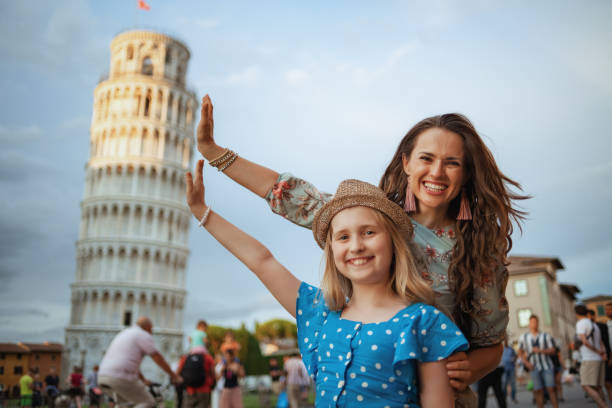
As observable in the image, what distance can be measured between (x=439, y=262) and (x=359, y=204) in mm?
430

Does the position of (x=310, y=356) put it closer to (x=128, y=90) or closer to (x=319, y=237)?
(x=319, y=237)

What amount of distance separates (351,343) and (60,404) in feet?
33.9

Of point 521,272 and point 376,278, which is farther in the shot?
point 521,272

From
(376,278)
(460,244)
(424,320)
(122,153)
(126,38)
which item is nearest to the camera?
(424,320)

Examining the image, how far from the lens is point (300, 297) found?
2.16m

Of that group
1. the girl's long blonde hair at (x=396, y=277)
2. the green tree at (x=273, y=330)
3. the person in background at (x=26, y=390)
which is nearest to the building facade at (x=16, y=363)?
the person in background at (x=26, y=390)

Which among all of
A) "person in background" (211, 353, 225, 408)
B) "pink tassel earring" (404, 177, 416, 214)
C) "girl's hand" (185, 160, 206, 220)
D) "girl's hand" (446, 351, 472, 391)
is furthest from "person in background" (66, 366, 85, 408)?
"girl's hand" (446, 351, 472, 391)

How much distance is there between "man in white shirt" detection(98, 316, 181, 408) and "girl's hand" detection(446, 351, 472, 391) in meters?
5.29

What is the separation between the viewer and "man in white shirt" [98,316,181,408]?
6219mm

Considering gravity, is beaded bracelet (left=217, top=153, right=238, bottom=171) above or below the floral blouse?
above

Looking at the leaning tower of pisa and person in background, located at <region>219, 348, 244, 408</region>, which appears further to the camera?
the leaning tower of pisa

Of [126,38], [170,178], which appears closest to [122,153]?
[170,178]

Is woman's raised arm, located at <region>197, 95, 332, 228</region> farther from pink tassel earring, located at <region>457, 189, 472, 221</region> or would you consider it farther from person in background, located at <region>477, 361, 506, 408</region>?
person in background, located at <region>477, 361, 506, 408</region>

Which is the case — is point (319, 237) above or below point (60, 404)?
above
